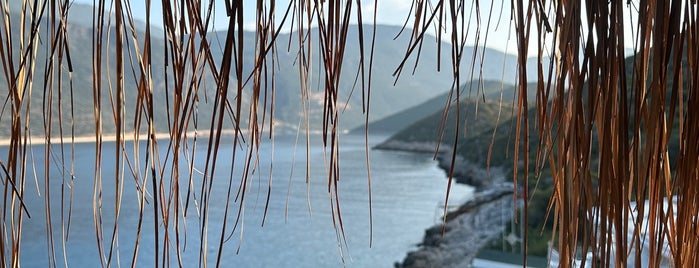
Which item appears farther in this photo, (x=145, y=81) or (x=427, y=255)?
(x=427, y=255)

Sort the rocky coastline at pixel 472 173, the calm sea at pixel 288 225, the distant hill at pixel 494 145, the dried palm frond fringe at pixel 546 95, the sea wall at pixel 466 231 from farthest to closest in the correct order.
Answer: the rocky coastline at pixel 472 173, the calm sea at pixel 288 225, the sea wall at pixel 466 231, the distant hill at pixel 494 145, the dried palm frond fringe at pixel 546 95

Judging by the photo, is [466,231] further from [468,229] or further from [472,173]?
[472,173]

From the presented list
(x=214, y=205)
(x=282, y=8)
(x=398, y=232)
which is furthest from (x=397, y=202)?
(x=282, y=8)

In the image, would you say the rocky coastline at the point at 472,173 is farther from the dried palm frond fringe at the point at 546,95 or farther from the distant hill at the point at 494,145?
the dried palm frond fringe at the point at 546,95

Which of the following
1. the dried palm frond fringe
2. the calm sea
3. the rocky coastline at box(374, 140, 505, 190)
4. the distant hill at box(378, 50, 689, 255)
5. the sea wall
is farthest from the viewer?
the rocky coastline at box(374, 140, 505, 190)

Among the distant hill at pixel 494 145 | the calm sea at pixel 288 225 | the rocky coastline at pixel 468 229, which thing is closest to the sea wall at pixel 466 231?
the rocky coastline at pixel 468 229

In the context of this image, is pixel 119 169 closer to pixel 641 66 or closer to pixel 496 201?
pixel 641 66

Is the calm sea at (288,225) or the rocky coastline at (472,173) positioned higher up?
the rocky coastline at (472,173)

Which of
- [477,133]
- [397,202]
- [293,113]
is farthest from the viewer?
[293,113]

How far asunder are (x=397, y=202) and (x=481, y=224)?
3.70m

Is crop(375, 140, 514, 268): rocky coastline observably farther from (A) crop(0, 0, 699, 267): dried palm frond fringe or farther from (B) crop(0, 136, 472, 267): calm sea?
(A) crop(0, 0, 699, 267): dried palm frond fringe

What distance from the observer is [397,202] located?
15242 mm

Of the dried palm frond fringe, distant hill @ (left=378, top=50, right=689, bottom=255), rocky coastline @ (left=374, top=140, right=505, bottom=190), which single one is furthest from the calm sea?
the dried palm frond fringe

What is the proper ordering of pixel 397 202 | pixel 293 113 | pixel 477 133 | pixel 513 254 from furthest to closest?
pixel 293 113 < pixel 477 133 < pixel 397 202 < pixel 513 254
